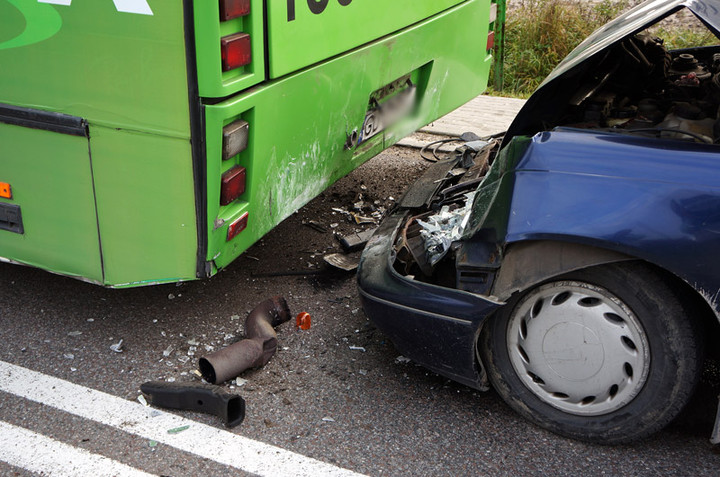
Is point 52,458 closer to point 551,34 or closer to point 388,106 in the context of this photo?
point 388,106

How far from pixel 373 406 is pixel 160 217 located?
1.20m

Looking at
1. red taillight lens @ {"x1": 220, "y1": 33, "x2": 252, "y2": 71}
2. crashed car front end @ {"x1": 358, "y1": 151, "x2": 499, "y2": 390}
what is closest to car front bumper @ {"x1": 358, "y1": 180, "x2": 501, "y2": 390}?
crashed car front end @ {"x1": 358, "y1": 151, "x2": 499, "y2": 390}

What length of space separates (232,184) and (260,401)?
927 mm

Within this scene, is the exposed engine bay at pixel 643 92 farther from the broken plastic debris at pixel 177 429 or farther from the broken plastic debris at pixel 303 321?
the broken plastic debris at pixel 177 429

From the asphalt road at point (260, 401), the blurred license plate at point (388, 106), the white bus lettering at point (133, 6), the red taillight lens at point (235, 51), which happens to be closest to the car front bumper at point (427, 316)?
the asphalt road at point (260, 401)

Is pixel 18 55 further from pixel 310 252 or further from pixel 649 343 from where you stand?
pixel 649 343

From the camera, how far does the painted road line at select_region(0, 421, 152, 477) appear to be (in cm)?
260

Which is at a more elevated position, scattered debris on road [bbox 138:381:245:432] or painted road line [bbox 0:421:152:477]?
scattered debris on road [bbox 138:381:245:432]

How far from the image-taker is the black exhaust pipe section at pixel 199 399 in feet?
9.36

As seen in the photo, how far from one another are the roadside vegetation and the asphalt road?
4.91 m

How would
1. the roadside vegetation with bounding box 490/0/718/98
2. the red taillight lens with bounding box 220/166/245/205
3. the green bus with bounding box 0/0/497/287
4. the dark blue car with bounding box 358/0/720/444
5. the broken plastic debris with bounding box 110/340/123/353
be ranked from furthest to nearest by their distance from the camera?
the roadside vegetation with bounding box 490/0/718/98 < the broken plastic debris with bounding box 110/340/123/353 < the red taillight lens with bounding box 220/166/245/205 < the green bus with bounding box 0/0/497/287 < the dark blue car with bounding box 358/0/720/444

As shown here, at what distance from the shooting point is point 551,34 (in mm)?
8141

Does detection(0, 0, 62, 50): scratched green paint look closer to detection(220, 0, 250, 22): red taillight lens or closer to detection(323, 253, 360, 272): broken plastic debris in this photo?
detection(220, 0, 250, 22): red taillight lens

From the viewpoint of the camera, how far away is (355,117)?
150 inches
